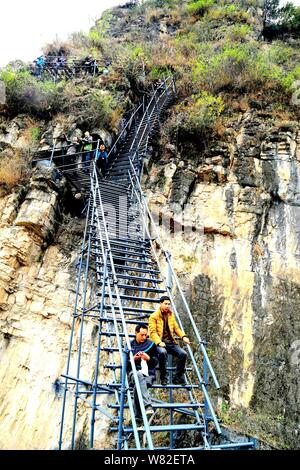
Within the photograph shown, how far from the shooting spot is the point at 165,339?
5164 mm

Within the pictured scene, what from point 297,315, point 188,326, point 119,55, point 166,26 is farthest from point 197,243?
point 166,26

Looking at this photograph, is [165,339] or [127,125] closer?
[165,339]

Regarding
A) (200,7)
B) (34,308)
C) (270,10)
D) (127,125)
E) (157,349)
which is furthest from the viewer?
(270,10)

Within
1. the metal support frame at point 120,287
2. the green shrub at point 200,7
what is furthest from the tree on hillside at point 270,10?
the metal support frame at point 120,287

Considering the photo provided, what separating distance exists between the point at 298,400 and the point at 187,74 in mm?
12958

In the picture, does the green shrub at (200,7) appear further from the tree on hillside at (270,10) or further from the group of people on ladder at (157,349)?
the group of people on ladder at (157,349)

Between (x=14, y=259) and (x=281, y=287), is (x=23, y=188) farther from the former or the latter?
(x=281, y=287)

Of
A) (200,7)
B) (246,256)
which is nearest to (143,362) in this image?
(246,256)

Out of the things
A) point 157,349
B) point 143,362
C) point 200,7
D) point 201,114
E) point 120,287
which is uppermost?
point 200,7

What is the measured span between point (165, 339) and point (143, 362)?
0.65 m

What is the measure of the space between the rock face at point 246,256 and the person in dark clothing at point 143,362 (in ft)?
8.91

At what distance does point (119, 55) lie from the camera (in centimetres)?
1636

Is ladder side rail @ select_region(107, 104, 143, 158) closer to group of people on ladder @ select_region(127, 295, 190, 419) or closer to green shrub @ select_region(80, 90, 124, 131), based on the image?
green shrub @ select_region(80, 90, 124, 131)

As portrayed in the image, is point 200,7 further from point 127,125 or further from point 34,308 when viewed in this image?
point 34,308
